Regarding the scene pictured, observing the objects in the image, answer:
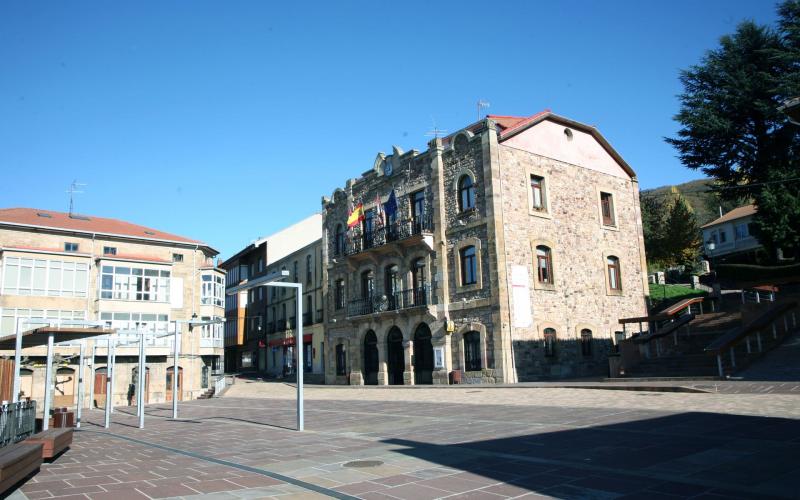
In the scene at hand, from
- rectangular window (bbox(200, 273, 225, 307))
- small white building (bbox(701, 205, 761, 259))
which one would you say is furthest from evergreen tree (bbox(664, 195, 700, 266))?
rectangular window (bbox(200, 273, 225, 307))

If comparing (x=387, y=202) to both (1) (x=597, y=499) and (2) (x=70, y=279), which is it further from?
(1) (x=597, y=499)

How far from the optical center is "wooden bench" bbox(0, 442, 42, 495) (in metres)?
6.39

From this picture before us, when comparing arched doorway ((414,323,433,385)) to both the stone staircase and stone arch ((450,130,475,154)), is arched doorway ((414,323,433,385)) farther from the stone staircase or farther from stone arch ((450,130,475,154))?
the stone staircase

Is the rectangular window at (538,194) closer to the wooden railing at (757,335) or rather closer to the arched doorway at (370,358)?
the wooden railing at (757,335)

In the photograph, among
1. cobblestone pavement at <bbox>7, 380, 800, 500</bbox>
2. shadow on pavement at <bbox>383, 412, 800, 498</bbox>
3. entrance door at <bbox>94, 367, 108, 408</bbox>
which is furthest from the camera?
entrance door at <bbox>94, 367, 108, 408</bbox>

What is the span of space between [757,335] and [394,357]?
1736 centimetres

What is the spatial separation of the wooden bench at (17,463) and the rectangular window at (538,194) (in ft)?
78.1

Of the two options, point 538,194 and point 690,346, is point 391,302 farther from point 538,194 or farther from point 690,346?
point 690,346

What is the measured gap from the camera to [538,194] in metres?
29.1

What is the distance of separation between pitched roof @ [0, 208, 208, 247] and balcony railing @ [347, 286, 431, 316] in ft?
42.2

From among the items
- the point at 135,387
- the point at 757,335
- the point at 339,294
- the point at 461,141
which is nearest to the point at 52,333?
the point at 461,141

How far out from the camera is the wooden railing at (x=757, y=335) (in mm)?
18188

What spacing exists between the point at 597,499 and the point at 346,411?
40.6 feet

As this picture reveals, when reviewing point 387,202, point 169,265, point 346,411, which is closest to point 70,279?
point 169,265
